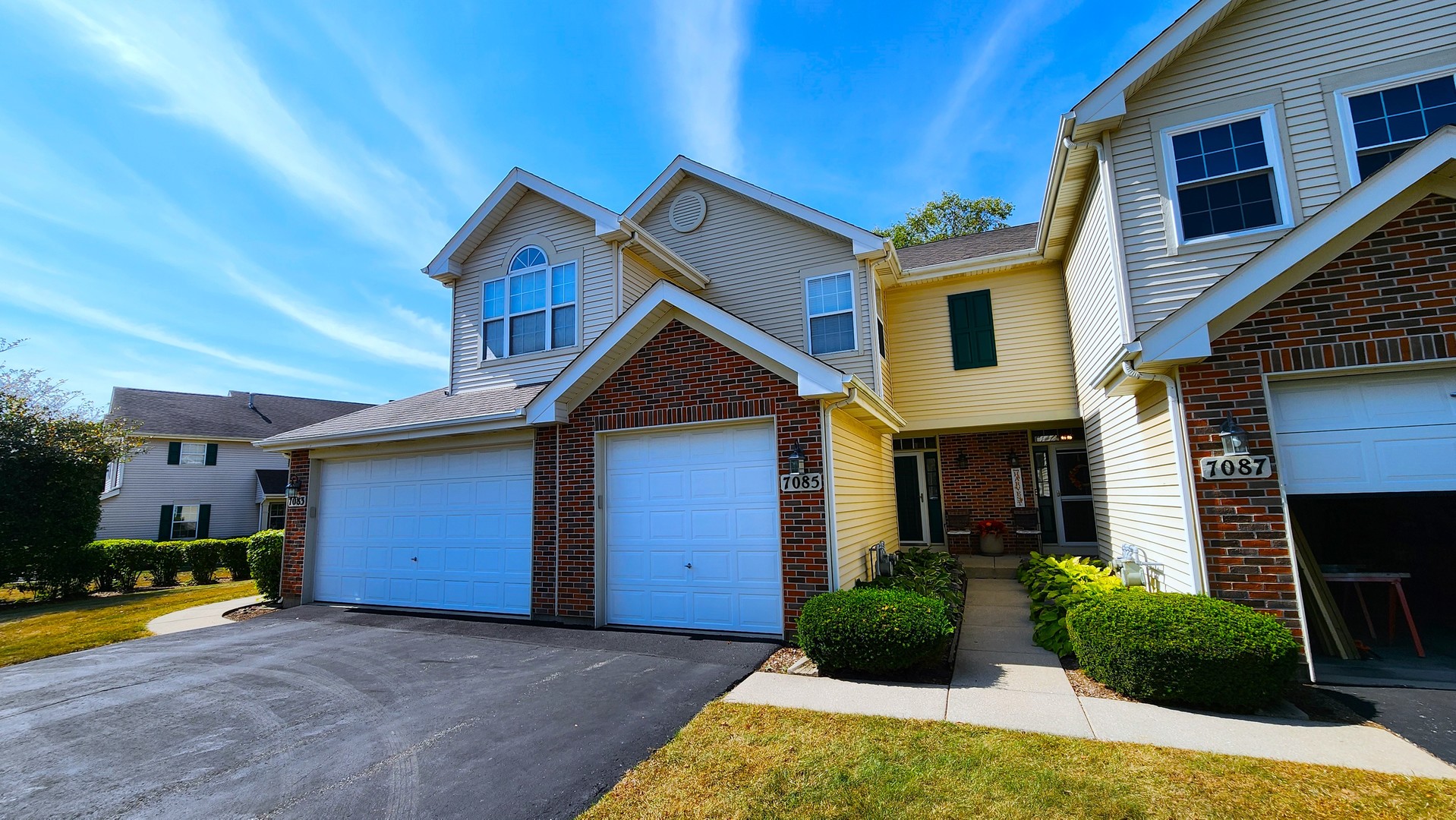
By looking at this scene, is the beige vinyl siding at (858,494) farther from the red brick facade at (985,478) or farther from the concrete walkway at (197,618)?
the concrete walkway at (197,618)

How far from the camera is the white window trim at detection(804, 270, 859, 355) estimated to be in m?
10.8

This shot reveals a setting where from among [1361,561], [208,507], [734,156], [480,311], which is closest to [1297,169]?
[1361,561]

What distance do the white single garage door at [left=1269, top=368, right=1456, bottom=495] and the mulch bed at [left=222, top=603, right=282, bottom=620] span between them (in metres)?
15.1

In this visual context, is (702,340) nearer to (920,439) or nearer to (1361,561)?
(920,439)

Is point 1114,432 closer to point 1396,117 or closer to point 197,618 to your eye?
point 1396,117

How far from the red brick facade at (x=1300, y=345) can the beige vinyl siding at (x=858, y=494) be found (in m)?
3.75

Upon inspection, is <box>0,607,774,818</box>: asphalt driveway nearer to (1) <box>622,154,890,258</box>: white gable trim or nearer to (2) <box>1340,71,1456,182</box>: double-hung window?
(1) <box>622,154,890,258</box>: white gable trim

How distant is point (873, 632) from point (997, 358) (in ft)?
26.1

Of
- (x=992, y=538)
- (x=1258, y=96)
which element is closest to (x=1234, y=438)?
(x=1258, y=96)

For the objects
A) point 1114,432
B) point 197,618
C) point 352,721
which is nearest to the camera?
point 352,721

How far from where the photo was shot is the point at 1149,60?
297 inches

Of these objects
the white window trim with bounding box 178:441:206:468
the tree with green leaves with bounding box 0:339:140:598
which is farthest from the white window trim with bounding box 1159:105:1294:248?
the white window trim with bounding box 178:441:206:468

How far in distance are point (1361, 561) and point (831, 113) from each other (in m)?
12.2

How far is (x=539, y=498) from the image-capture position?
29.4 feet
